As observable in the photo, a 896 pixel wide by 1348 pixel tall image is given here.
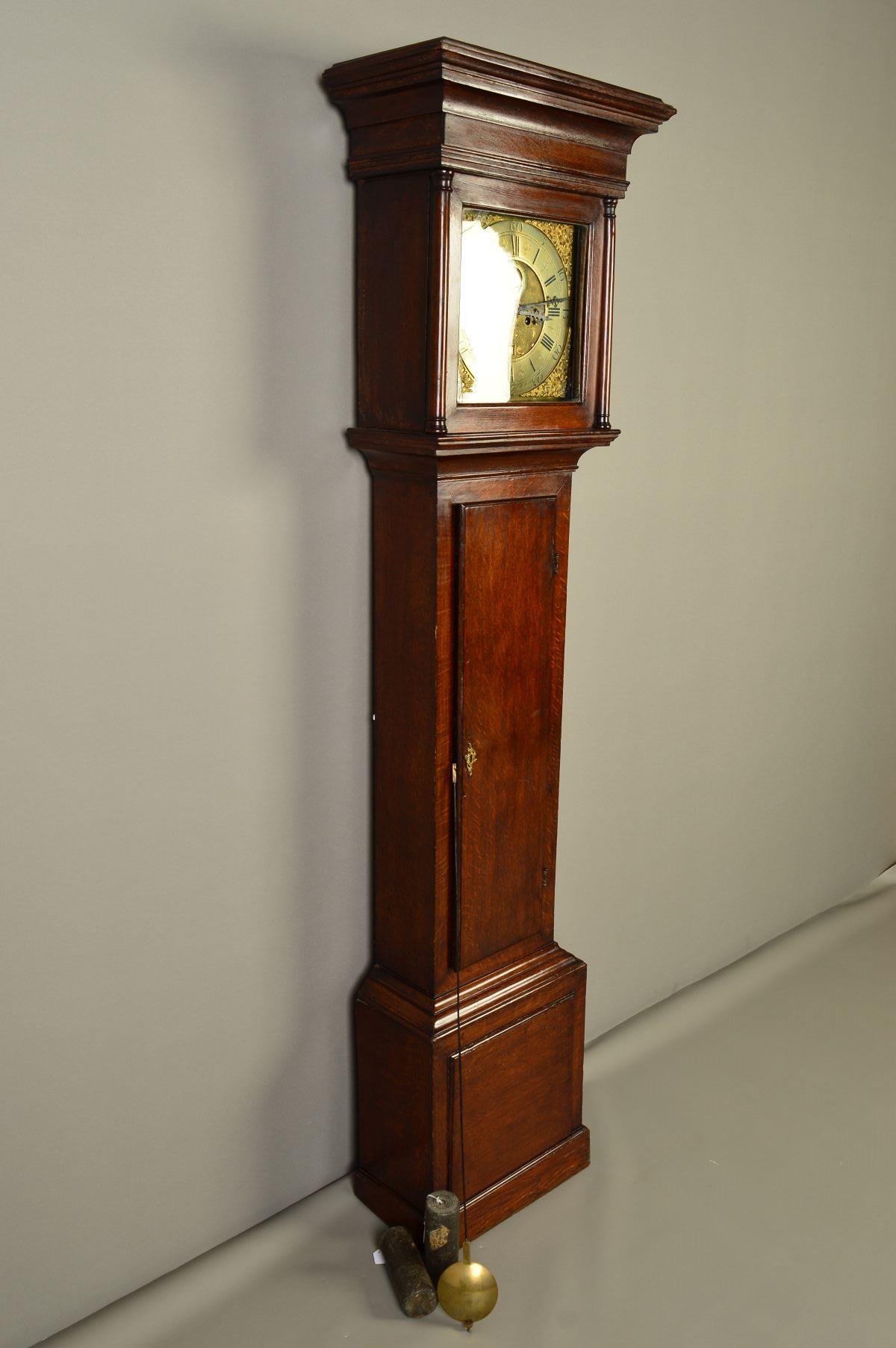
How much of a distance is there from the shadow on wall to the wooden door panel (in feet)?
0.69

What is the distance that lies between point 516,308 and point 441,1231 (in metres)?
1.44

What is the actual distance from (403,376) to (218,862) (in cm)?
80

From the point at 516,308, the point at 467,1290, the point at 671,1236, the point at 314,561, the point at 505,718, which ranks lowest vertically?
the point at 671,1236

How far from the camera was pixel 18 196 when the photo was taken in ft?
4.87

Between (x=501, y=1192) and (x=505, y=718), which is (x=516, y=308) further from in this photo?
(x=501, y=1192)

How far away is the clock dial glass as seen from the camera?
1693 millimetres

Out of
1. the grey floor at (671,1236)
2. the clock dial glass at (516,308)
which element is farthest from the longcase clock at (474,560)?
the grey floor at (671,1236)

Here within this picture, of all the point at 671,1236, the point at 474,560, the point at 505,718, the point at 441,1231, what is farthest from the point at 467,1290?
the point at 474,560

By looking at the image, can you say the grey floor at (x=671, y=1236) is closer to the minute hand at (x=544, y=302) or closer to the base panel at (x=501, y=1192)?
the base panel at (x=501, y=1192)

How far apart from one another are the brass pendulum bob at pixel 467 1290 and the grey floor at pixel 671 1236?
9 cm

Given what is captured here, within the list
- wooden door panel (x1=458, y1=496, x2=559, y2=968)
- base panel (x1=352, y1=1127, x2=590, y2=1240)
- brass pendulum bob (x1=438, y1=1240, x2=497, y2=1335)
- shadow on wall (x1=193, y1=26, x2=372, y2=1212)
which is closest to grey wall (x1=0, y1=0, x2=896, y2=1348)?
shadow on wall (x1=193, y1=26, x2=372, y2=1212)

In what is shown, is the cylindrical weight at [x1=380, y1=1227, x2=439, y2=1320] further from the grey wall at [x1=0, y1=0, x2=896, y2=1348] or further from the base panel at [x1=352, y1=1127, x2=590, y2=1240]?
the grey wall at [x1=0, y1=0, x2=896, y2=1348]

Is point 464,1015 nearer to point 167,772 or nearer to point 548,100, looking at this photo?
point 167,772

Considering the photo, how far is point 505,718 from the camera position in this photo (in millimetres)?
1977
